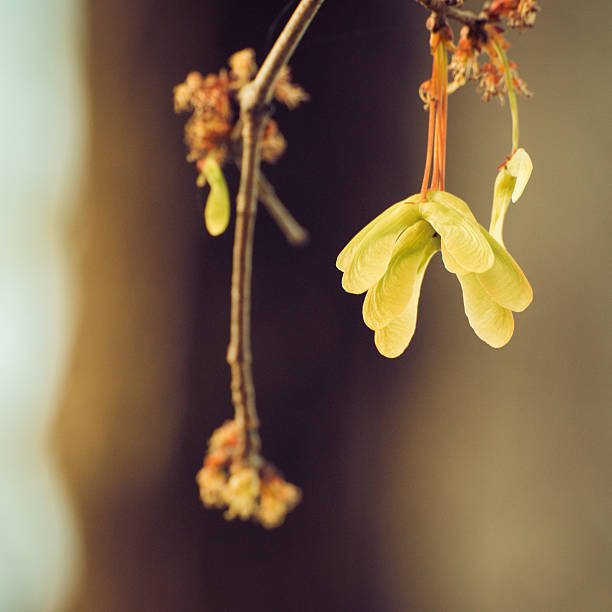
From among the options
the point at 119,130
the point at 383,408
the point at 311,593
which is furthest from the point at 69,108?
the point at 311,593

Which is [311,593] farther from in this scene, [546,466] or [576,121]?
[576,121]

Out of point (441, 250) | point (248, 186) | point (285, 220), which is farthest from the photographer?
point (285, 220)

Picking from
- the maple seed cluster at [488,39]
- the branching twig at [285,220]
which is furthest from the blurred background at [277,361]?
the maple seed cluster at [488,39]

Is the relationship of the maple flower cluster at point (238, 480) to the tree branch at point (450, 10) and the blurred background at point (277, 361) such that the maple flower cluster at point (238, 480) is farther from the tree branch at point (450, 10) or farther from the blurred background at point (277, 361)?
the tree branch at point (450, 10)

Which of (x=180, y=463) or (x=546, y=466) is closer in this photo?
(x=546, y=466)

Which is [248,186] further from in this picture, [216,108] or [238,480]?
[238,480]

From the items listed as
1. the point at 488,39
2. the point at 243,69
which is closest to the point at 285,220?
the point at 243,69

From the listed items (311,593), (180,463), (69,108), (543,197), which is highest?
(69,108)

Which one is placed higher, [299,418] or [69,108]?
[69,108]
